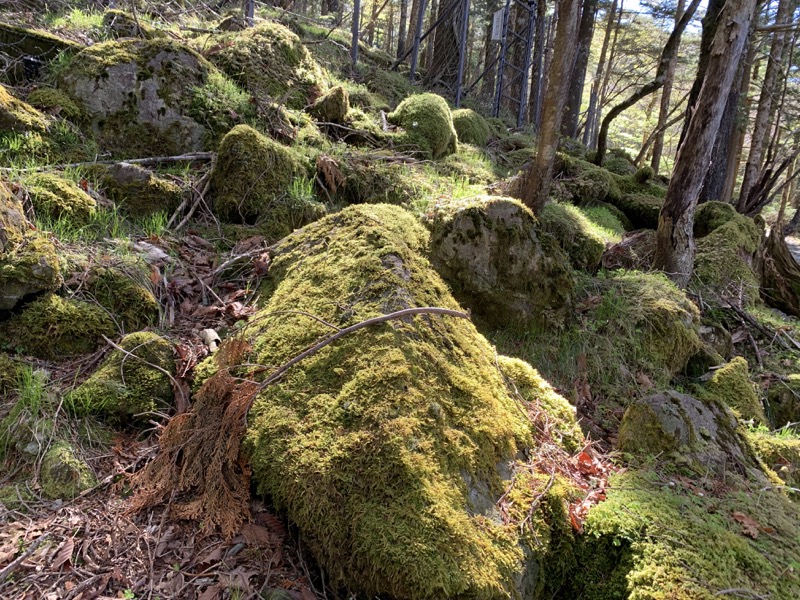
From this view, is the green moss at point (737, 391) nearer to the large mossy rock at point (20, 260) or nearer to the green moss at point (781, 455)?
the green moss at point (781, 455)

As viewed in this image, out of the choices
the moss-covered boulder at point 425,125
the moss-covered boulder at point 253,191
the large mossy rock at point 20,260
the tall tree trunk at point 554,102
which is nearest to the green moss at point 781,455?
the tall tree trunk at point 554,102

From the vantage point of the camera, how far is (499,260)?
13.5ft

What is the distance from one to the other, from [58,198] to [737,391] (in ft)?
19.4

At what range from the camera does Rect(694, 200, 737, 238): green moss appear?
745 cm

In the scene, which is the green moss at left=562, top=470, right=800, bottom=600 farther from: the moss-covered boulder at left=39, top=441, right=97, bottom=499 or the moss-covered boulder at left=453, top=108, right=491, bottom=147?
the moss-covered boulder at left=453, top=108, right=491, bottom=147

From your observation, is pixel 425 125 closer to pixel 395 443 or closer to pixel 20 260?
pixel 20 260

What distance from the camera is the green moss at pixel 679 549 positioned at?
202 centimetres

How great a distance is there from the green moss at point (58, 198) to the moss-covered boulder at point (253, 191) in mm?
1086

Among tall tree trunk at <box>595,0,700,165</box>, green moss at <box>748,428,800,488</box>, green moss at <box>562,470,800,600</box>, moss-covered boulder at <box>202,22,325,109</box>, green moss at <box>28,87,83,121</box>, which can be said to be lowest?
green moss at <box>748,428,800,488</box>

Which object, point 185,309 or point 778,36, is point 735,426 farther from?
point 778,36

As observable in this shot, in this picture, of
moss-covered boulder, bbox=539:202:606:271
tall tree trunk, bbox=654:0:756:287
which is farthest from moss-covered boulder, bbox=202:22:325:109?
tall tree trunk, bbox=654:0:756:287

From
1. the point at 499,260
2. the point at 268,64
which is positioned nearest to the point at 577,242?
the point at 499,260

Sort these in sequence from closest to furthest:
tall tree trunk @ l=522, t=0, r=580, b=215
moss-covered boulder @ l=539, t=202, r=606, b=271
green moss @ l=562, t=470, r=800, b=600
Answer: green moss @ l=562, t=470, r=800, b=600 < tall tree trunk @ l=522, t=0, r=580, b=215 < moss-covered boulder @ l=539, t=202, r=606, b=271

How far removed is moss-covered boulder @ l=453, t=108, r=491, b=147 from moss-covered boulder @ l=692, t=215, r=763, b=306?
13.8ft
